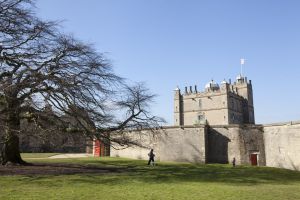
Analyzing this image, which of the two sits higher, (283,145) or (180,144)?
(180,144)

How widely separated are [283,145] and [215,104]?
5551 centimetres

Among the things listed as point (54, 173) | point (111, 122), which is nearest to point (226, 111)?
point (111, 122)

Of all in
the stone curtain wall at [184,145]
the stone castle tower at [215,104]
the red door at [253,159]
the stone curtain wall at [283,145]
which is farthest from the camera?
the stone castle tower at [215,104]

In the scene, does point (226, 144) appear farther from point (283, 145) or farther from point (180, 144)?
point (283, 145)

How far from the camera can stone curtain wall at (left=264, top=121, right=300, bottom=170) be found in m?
29.4

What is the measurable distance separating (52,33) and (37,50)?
1.50 metres

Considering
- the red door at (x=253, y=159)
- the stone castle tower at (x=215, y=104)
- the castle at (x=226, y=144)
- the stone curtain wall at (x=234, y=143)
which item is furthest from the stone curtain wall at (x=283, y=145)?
the stone castle tower at (x=215, y=104)

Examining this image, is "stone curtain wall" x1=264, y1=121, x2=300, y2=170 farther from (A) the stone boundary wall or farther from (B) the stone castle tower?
(B) the stone castle tower

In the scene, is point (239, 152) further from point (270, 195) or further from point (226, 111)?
point (226, 111)

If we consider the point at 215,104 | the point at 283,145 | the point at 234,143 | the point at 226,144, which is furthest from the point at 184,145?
the point at 215,104

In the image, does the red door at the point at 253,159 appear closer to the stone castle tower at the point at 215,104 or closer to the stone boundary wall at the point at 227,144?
the stone boundary wall at the point at 227,144

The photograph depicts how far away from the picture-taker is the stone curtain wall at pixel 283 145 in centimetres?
2941

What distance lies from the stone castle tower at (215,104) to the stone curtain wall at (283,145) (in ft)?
163

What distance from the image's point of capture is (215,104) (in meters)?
86.1
